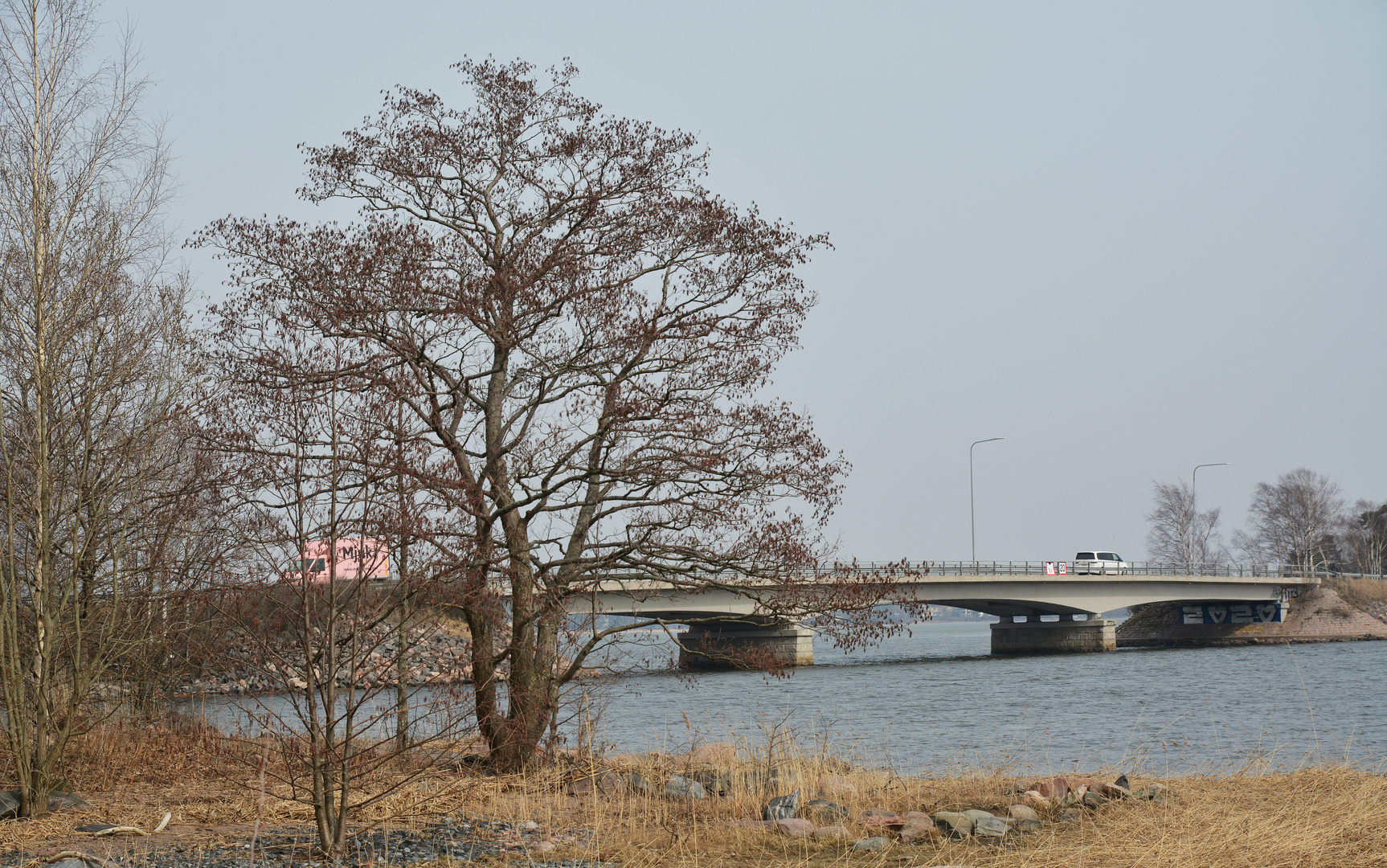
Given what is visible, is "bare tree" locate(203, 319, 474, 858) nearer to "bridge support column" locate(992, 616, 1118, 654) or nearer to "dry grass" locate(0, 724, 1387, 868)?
"dry grass" locate(0, 724, 1387, 868)

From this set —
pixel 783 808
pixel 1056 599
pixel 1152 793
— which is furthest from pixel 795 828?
pixel 1056 599

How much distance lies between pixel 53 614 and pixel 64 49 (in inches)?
230

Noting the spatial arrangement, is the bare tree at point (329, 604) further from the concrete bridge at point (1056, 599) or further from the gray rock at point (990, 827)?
the concrete bridge at point (1056, 599)

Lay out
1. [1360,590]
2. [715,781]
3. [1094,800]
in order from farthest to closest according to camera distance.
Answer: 1. [1360,590]
2. [715,781]
3. [1094,800]

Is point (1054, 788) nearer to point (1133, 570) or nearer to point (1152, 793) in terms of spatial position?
point (1152, 793)

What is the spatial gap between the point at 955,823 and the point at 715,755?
562 centimetres

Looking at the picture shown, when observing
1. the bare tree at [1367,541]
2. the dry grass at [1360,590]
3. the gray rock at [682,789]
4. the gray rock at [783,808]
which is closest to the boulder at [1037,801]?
the gray rock at [783,808]

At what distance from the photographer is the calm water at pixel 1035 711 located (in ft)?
63.7

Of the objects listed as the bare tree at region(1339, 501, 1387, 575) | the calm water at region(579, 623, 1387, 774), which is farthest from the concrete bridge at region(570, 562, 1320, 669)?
the bare tree at region(1339, 501, 1387, 575)

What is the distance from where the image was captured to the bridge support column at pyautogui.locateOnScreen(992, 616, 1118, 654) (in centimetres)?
7088

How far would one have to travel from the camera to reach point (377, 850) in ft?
28.8

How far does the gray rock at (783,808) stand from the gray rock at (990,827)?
1.89 metres

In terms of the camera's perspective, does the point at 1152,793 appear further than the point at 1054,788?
Yes

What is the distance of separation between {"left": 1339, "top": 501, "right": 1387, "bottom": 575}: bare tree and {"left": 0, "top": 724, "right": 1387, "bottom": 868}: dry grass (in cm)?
10675
